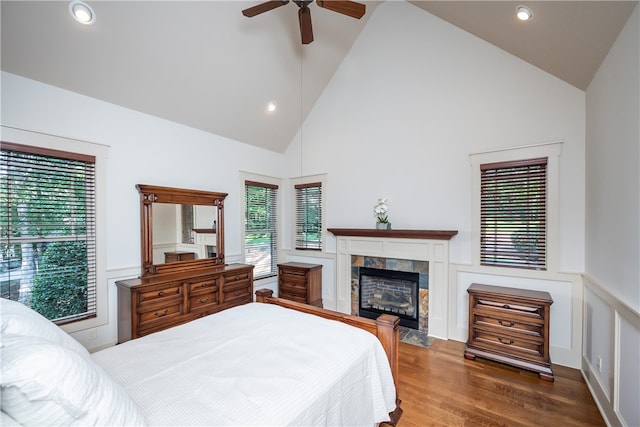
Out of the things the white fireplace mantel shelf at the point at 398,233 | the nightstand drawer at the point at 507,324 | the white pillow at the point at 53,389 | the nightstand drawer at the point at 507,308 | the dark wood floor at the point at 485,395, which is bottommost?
the dark wood floor at the point at 485,395

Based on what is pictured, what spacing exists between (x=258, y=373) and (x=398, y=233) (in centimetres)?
284

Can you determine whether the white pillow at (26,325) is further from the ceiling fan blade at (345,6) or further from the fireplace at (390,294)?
the fireplace at (390,294)

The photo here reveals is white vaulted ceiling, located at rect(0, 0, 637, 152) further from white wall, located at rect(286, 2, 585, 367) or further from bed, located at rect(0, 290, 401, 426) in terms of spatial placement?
bed, located at rect(0, 290, 401, 426)

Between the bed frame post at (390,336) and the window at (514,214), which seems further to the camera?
the window at (514,214)

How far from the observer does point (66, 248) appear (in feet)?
9.38

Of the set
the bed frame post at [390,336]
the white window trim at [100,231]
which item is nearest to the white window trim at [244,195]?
the white window trim at [100,231]

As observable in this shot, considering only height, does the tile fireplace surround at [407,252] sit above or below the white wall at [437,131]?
below

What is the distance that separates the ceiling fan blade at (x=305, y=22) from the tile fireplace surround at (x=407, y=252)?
8.24 ft

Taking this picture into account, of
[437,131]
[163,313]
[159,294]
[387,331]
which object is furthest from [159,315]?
[437,131]

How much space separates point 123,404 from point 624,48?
11.3ft

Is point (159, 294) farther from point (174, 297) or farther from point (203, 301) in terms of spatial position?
point (203, 301)

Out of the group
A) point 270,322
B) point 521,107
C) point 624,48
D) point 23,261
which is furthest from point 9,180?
point 521,107

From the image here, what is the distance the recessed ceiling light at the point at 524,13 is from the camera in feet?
7.80

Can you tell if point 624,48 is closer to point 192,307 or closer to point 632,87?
point 632,87
